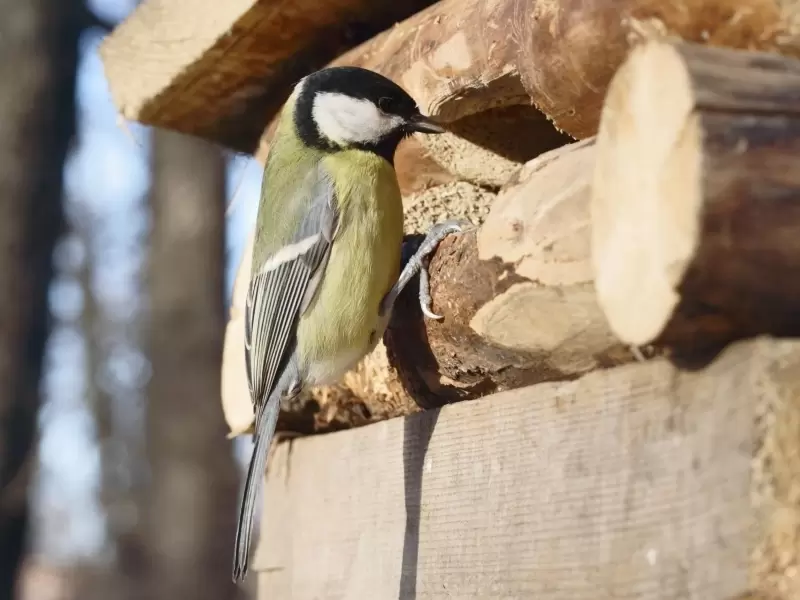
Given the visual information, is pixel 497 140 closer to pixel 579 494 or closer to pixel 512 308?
pixel 512 308

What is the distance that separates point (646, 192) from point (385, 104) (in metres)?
0.70

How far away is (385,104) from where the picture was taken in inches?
52.2

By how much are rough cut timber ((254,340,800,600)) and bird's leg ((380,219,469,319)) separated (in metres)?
0.14

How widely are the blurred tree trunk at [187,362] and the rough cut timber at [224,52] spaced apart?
2.23 m

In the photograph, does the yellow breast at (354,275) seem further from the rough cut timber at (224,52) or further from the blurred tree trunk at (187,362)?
the blurred tree trunk at (187,362)

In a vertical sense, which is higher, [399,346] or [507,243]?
[507,243]

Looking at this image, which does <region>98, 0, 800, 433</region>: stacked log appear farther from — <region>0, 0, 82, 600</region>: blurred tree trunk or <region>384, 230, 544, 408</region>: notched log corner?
<region>0, 0, 82, 600</region>: blurred tree trunk

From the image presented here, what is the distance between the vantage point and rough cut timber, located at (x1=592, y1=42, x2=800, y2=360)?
63 centimetres

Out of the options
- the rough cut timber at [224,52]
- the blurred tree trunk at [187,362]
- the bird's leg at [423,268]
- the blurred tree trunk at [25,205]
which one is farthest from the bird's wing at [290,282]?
the blurred tree trunk at [187,362]

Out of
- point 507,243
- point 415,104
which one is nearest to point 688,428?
point 507,243

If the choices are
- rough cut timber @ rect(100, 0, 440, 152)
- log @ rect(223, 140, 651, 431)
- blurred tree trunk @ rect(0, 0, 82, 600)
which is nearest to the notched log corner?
log @ rect(223, 140, 651, 431)

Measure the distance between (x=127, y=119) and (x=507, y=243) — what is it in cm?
98

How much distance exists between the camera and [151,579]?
208 inches

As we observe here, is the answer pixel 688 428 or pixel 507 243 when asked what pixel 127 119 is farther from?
pixel 688 428
